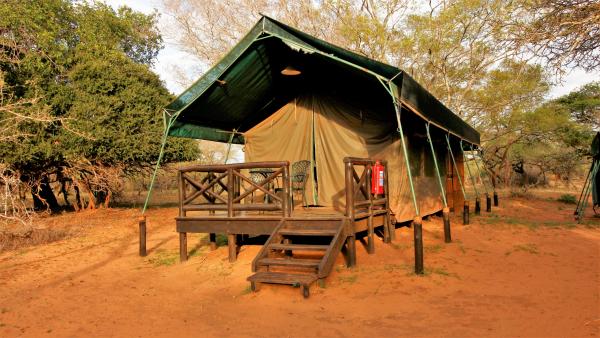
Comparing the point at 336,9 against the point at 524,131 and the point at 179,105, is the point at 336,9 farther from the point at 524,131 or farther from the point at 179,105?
the point at 179,105

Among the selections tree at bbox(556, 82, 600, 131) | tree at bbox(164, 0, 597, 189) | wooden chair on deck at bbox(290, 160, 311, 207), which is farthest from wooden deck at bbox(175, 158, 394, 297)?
tree at bbox(556, 82, 600, 131)

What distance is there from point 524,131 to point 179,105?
58.9ft

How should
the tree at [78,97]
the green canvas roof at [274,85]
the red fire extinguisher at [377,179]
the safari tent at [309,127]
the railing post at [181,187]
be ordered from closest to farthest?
the green canvas roof at [274,85] → the safari tent at [309,127] → the railing post at [181,187] → the red fire extinguisher at [377,179] → the tree at [78,97]

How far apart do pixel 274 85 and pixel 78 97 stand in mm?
6964

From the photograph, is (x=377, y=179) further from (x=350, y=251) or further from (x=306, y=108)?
(x=306, y=108)

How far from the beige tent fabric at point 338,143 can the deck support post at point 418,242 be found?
8.88 ft

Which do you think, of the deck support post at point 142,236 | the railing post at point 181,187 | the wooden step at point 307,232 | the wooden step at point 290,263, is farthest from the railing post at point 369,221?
the deck support post at point 142,236

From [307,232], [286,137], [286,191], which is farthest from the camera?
[286,137]

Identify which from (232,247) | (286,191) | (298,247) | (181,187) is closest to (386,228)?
(286,191)

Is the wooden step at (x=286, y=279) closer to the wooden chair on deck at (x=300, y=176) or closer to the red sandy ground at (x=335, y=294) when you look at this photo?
the red sandy ground at (x=335, y=294)

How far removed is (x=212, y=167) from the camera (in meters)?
6.48

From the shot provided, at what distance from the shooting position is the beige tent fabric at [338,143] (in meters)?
8.05

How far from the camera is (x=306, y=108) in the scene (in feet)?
27.8

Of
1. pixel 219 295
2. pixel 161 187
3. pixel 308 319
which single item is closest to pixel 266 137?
pixel 219 295
